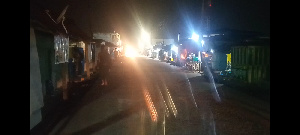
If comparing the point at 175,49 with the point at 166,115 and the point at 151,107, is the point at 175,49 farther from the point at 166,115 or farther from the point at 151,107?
the point at 166,115

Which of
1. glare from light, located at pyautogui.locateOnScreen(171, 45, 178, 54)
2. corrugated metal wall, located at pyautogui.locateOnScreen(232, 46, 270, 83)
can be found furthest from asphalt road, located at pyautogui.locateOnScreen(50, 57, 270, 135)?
glare from light, located at pyautogui.locateOnScreen(171, 45, 178, 54)

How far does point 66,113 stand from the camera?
9789 mm

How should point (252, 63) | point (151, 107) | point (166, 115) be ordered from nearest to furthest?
1. point (166, 115)
2. point (151, 107)
3. point (252, 63)

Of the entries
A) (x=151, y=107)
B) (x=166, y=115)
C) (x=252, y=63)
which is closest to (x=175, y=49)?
(x=252, y=63)

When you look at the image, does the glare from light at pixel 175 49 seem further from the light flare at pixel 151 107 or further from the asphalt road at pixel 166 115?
the asphalt road at pixel 166 115

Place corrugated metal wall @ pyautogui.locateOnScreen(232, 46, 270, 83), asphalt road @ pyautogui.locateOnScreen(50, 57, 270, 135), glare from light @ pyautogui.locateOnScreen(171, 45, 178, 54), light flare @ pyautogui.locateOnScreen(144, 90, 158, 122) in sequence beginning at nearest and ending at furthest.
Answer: asphalt road @ pyautogui.locateOnScreen(50, 57, 270, 135), light flare @ pyautogui.locateOnScreen(144, 90, 158, 122), corrugated metal wall @ pyautogui.locateOnScreen(232, 46, 270, 83), glare from light @ pyautogui.locateOnScreen(171, 45, 178, 54)

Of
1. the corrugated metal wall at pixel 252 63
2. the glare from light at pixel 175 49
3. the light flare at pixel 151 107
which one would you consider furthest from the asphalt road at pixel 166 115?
the glare from light at pixel 175 49

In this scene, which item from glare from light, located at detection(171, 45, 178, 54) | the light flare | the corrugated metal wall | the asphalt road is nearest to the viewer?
the asphalt road

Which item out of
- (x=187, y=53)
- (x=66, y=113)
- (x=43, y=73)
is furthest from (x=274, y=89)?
(x=187, y=53)

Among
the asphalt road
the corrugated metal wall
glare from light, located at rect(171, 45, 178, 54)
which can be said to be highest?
glare from light, located at rect(171, 45, 178, 54)

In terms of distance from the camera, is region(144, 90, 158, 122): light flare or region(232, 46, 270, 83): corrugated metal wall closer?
region(144, 90, 158, 122): light flare

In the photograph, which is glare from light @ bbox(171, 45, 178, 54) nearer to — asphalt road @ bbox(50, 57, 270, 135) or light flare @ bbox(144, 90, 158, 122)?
light flare @ bbox(144, 90, 158, 122)

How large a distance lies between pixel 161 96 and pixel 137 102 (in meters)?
2.12

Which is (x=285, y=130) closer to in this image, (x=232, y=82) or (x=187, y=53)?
(x=232, y=82)
